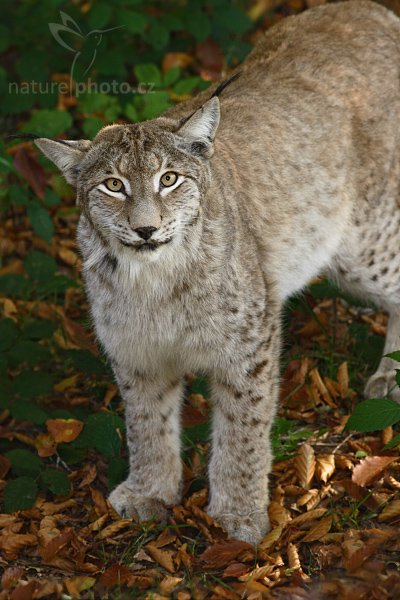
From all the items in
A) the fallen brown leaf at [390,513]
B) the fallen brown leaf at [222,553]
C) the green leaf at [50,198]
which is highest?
the green leaf at [50,198]

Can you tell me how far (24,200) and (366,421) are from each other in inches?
115

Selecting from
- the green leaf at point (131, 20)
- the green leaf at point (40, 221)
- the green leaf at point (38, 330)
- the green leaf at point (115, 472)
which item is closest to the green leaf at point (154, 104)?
the green leaf at point (131, 20)

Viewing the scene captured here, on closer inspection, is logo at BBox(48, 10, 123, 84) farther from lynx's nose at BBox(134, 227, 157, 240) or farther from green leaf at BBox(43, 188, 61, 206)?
lynx's nose at BBox(134, 227, 157, 240)

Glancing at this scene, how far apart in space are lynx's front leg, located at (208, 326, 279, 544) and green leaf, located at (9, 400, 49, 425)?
3.51ft

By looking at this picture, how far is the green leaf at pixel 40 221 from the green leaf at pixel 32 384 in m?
1.10

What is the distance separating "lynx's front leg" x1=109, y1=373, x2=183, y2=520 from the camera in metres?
4.88

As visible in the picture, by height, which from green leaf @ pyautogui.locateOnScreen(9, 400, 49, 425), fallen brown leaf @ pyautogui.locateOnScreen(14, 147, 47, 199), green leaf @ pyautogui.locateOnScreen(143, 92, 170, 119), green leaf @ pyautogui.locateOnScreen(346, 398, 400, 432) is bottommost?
green leaf @ pyautogui.locateOnScreen(9, 400, 49, 425)

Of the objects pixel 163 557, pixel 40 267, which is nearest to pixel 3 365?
pixel 40 267

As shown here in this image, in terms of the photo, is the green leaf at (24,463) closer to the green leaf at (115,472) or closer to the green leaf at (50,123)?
the green leaf at (115,472)

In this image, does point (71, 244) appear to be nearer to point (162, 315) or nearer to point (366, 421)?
point (162, 315)

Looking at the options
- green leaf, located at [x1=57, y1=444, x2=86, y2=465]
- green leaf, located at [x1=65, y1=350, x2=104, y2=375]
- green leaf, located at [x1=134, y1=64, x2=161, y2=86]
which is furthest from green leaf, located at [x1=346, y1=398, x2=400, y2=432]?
green leaf, located at [x1=134, y1=64, x2=161, y2=86]

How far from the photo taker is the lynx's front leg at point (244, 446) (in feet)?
15.2

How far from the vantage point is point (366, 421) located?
4.42 m

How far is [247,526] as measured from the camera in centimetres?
469
